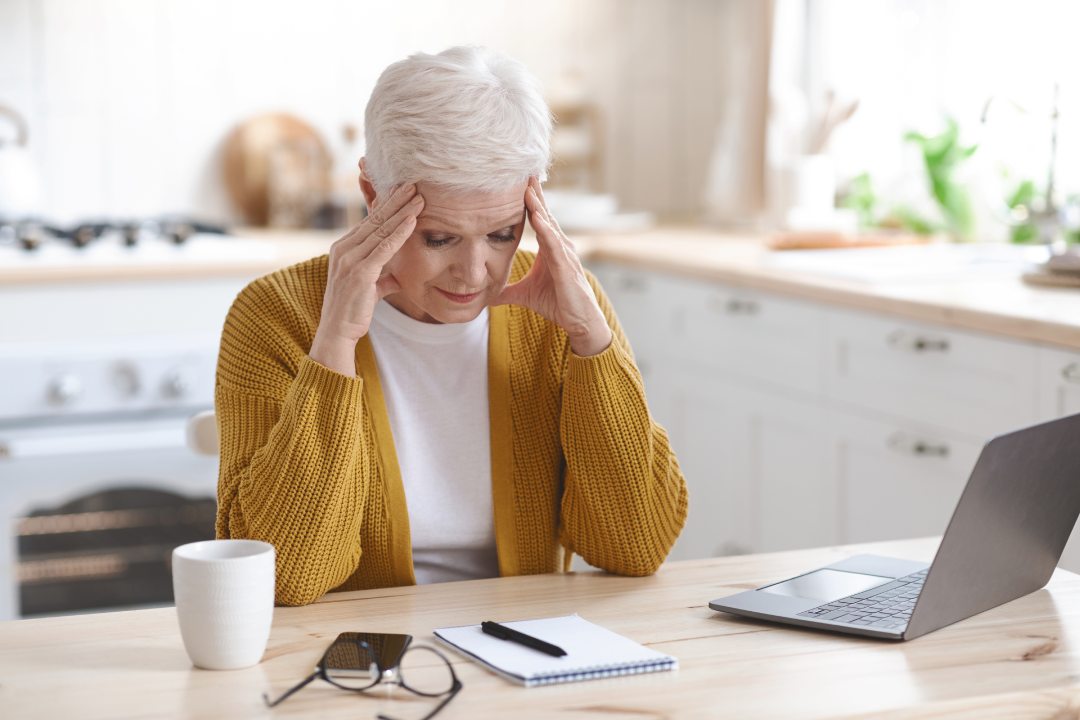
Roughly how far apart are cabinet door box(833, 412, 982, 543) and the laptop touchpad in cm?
93

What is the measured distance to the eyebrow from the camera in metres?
1.45

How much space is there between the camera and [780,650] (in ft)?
3.61

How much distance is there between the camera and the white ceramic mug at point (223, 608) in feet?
3.41

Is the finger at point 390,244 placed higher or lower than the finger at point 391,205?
lower

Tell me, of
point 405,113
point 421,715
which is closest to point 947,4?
point 405,113

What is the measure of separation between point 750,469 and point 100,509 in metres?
1.51

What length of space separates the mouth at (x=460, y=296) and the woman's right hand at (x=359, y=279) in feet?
0.30

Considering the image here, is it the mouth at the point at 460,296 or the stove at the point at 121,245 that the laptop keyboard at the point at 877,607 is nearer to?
the mouth at the point at 460,296

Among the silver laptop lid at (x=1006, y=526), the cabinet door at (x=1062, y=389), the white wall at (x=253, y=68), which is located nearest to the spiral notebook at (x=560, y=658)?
the silver laptop lid at (x=1006, y=526)

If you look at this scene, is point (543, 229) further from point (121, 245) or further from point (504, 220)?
point (121, 245)

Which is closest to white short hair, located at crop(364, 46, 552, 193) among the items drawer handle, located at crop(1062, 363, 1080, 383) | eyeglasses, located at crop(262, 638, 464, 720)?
eyeglasses, located at crop(262, 638, 464, 720)

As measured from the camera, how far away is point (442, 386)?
1622 mm

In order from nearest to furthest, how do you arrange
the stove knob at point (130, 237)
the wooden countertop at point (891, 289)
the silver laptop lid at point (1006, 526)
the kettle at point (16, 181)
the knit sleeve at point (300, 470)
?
1. the silver laptop lid at point (1006, 526)
2. the knit sleeve at point (300, 470)
3. the wooden countertop at point (891, 289)
4. the stove knob at point (130, 237)
5. the kettle at point (16, 181)

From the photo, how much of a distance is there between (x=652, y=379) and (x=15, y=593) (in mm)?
1521
